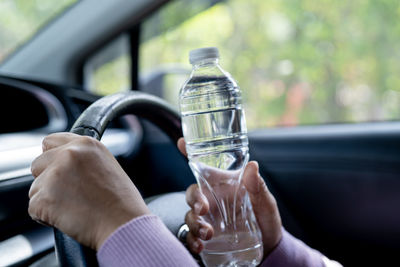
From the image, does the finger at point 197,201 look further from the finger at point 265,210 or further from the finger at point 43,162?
the finger at point 43,162

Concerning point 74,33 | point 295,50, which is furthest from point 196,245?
point 295,50

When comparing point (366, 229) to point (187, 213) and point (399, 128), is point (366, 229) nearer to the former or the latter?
point (399, 128)

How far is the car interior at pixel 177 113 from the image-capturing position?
3.32 feet

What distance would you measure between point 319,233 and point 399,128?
44cm

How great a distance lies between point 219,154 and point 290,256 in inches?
11.8

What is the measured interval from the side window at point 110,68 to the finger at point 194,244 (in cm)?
141

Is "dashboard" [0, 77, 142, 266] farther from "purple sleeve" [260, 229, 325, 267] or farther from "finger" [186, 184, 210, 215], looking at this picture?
"purple sleeve" [260, 229, 325, 267]

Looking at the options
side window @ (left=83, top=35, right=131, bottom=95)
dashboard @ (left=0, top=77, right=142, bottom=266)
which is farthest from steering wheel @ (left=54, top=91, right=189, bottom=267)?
side window @ (left=83, top=35, right=131, bottom=95)

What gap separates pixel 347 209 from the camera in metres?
1.55

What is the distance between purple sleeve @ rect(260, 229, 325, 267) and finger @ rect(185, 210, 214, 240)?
219 mm

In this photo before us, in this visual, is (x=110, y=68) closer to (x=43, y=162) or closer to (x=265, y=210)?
(x=265, y=210)

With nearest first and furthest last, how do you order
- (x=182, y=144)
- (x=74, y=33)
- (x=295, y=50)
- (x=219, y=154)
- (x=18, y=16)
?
(x=182, y=144) → (x=219, y=154) → (x=74, y=33) → (x=295, y=50) → (x=18, y=16)

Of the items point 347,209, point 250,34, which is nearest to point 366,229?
point 347,209

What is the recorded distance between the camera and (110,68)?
7.26 ft
